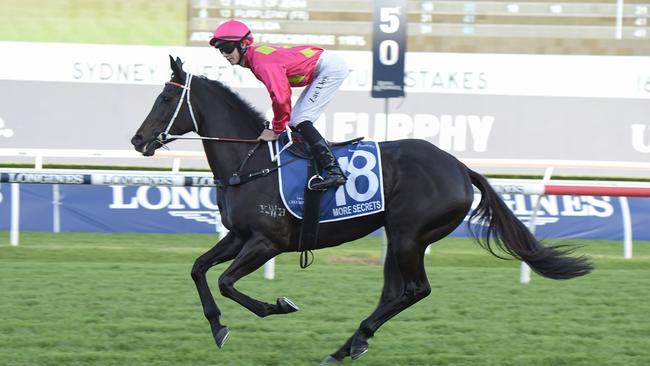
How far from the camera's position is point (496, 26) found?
47.7ft

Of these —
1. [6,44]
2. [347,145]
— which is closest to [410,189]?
[347,145]

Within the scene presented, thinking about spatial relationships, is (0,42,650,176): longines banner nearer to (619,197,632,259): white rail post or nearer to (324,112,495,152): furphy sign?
(324,112,495,152): furphy sign

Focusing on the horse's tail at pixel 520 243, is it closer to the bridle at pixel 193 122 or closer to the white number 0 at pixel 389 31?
the bridle at pixel 193 122

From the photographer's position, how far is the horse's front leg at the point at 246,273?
4391 millimetres

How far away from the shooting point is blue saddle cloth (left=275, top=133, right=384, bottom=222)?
15.0 feet

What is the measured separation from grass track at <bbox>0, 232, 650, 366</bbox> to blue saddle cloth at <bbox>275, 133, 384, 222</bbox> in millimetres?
656

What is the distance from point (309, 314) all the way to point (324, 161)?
1.25m

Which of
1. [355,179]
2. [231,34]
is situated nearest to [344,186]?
[355,179]

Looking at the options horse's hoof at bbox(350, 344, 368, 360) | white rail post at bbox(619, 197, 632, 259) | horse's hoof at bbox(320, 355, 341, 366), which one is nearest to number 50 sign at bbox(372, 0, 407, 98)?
white rail post at bbox(619, 197, 632, 259)

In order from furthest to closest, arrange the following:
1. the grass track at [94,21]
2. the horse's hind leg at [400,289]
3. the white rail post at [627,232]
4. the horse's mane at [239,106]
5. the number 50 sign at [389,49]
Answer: the grass track at [94,21], the white rail post at [627,232], the number 50 sign at [389,49], the horse's mane at [239,106], the horse's hind leg at [400,289]

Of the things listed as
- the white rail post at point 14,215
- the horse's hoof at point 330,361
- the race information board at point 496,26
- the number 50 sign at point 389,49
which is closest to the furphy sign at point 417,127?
the race information board at point 496,26

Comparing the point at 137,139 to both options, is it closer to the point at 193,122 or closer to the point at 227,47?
the point at 193,122

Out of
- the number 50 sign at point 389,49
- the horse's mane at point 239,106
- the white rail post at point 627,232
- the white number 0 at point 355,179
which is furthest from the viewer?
the white rail post at point 627,232

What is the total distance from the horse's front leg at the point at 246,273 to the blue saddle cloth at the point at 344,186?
0.80ft
